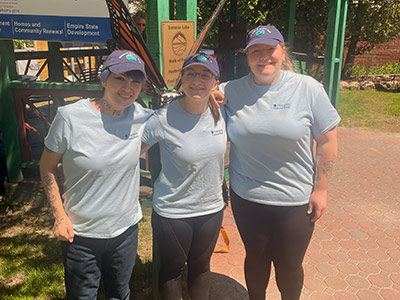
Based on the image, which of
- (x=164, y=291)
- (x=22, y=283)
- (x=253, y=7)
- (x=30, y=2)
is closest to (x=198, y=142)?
(x=164, y=291)

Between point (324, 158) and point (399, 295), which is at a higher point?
point (324, 158)

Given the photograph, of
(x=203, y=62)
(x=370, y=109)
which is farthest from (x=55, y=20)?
(x=370, y=109)

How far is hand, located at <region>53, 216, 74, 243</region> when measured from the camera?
2.03 m

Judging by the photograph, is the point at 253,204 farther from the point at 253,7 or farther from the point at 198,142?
the point at 253,7

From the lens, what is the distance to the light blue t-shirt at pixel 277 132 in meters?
2.20

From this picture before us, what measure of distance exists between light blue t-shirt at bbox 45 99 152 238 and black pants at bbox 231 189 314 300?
2.47 feet

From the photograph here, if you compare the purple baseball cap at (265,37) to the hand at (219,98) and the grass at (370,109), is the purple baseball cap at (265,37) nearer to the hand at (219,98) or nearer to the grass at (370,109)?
the hand at (219,98)

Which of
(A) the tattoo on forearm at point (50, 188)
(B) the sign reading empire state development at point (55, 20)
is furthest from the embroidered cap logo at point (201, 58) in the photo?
(B) the sign reading empire state development at point (55, 20)

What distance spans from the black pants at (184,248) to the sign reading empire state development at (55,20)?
2.79 meters

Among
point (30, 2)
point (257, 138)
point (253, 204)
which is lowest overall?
point (253, 204)

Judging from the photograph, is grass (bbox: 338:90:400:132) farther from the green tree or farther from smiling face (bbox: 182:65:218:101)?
smiling face (bbox: 182:65:218:101)

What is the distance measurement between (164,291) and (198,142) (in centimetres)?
105

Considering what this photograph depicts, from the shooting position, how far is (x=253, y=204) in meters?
2.38

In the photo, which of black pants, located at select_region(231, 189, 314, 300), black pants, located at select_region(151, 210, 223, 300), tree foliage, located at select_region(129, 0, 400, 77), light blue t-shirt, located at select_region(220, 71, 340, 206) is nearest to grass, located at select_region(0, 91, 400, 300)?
black pants, located at select_region(151, 210, 223, 300)
